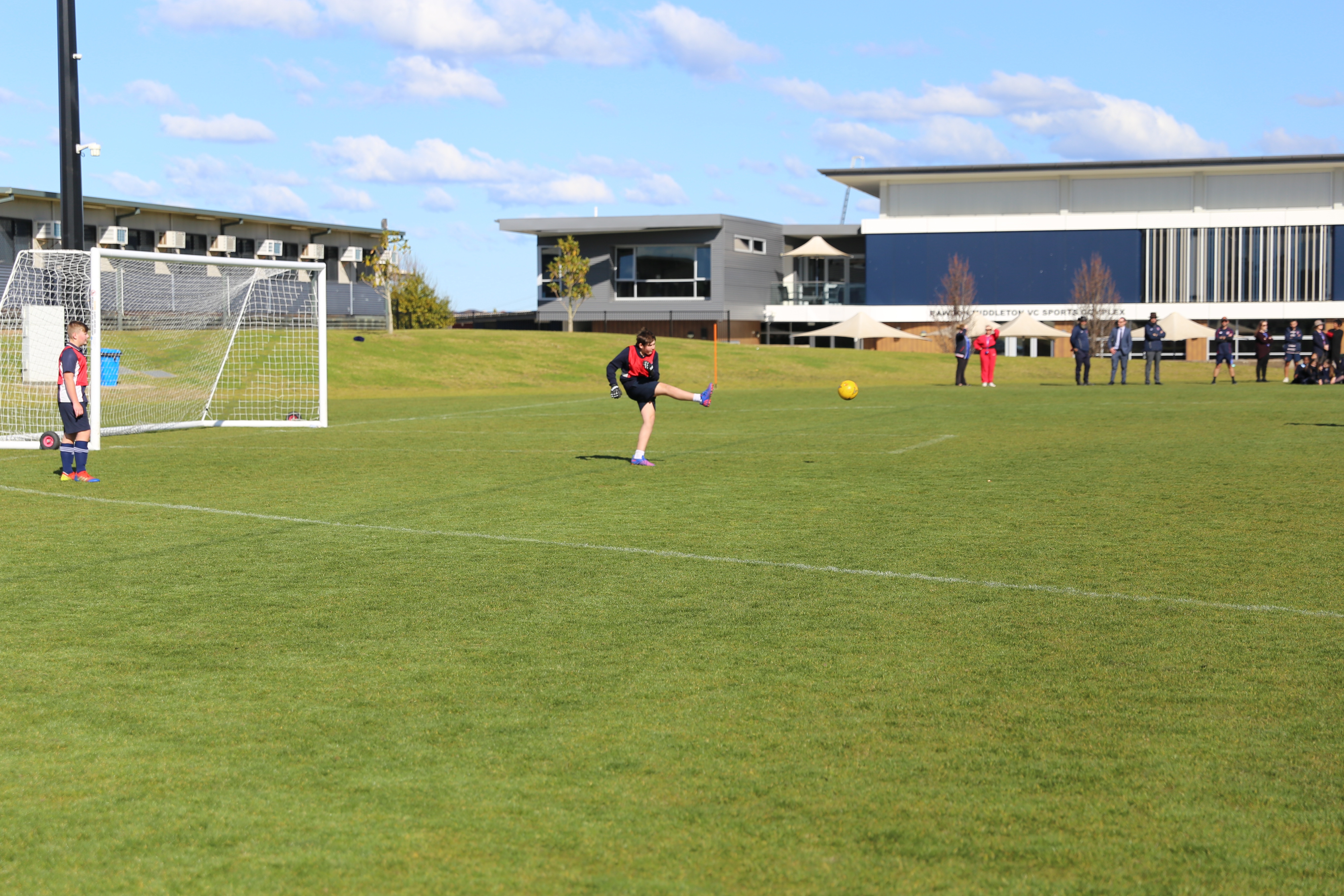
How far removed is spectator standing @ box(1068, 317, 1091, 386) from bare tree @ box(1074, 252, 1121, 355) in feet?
77.9

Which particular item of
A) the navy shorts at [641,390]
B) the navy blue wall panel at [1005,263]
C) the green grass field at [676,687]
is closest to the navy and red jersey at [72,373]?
the green grass field at [676,687]

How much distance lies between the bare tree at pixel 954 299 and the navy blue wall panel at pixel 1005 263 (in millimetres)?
409

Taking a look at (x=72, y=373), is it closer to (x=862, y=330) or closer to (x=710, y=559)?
(x=710, y=559)

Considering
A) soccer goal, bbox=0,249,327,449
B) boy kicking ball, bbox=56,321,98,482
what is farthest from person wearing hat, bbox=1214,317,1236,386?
boy kicking ball, bbox=56,321,98,482

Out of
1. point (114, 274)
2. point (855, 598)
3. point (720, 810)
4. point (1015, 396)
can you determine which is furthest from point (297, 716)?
point (1015, 396)

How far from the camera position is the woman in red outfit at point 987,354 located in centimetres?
3712

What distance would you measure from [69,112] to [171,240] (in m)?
43.2

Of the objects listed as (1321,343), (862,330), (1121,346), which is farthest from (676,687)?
(862,330)

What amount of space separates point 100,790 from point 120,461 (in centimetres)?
1314

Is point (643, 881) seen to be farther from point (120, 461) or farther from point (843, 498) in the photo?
point (120, 461)

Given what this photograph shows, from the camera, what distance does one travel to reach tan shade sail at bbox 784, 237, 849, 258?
7175 centimetres

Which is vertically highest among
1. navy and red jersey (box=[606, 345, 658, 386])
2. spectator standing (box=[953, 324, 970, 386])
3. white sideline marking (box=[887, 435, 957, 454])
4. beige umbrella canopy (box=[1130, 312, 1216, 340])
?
beige umbrella canopy (box=[1130, 312, 1216, 340])

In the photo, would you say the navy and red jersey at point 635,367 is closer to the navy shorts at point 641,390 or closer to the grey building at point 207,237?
the navy shorts at point 641,390

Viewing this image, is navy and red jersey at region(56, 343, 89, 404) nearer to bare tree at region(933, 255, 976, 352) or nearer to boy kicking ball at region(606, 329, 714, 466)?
boy kicking ball at region(606, 329, 714, 466)
